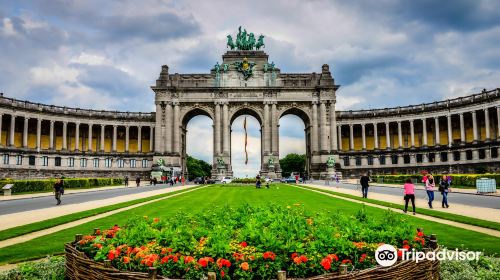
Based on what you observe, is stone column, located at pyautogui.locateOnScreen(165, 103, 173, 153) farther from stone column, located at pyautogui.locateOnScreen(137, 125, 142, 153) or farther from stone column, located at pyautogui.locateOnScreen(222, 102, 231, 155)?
stone column, located at pyautogui.locateOnScreen(222, 102, 231, 155)

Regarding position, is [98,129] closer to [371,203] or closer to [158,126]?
[158,126]

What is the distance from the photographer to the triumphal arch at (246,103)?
310 ft

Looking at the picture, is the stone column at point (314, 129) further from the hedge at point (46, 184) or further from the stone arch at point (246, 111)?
the hedge at point (46, 184)

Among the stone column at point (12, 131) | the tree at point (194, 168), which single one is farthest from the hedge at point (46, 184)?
the tree at point (194, 168)

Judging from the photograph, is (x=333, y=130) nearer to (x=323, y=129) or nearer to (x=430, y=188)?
(x=323, y=129)

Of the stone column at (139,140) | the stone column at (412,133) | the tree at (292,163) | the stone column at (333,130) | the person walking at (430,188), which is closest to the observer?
the person walking at (430,188)

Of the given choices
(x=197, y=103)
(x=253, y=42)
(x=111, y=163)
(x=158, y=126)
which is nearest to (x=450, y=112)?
(x=253, y=42)

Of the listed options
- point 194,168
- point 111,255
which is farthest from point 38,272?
point 194,168

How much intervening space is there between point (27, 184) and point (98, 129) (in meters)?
55.6

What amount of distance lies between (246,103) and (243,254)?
8973cm

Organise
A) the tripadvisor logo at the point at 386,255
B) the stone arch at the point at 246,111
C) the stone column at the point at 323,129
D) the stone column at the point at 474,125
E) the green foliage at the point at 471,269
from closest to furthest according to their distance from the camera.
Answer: the tripadvisor logo at the point at 386,255, the green foliage at the point at 471,269, the stone column at the point at 474,125, the stone column at the point at 323,129, the stone arch at the point at 246,111

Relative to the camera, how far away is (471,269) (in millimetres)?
8891

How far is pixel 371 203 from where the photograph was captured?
28.1 meters

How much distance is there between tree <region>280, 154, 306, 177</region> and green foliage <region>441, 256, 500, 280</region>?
15317cm
